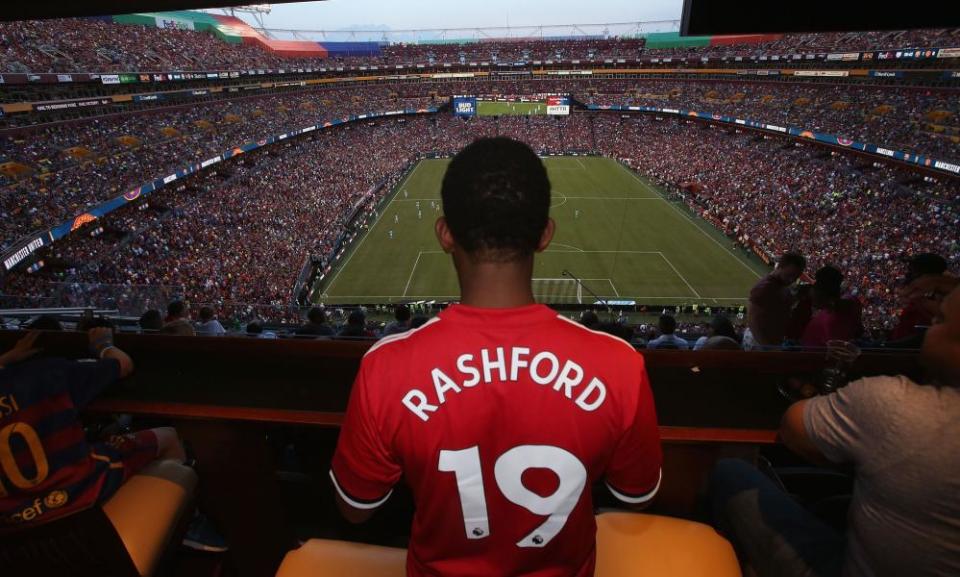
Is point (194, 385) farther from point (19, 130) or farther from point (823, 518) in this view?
point (19, 130)

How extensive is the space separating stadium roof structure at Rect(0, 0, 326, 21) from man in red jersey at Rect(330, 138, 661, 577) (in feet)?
7.68

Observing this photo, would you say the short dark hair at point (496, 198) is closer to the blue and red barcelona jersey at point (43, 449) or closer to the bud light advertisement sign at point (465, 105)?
the blue and red barcelona jersey at point (43, 449)

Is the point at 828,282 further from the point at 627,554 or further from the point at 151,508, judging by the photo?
the point at 151,508

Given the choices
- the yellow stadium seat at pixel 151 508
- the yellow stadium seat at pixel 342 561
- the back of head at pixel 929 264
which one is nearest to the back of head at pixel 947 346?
the yellow stadium seat at pixel 342 561

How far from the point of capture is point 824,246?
22.1 metres

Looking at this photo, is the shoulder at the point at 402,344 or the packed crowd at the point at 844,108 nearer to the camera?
the shoulder at the point at 402,344

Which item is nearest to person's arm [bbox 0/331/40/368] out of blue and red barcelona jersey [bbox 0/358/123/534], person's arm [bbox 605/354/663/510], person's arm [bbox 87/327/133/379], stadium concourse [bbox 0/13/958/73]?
person's arm [bbox 87/327/133/379]

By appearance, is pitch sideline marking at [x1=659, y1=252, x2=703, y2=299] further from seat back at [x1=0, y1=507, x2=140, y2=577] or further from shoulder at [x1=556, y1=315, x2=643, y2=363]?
seat back at [x1=0, y1=507, x2=140, y2=577]

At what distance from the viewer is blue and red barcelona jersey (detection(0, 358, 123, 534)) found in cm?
178

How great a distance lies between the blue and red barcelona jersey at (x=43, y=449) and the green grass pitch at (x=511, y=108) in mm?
56395

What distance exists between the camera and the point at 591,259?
2536 centimetres

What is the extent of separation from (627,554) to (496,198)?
144 cm

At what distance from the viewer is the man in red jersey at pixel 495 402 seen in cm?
118

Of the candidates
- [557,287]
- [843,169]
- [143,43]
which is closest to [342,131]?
[143,43]
